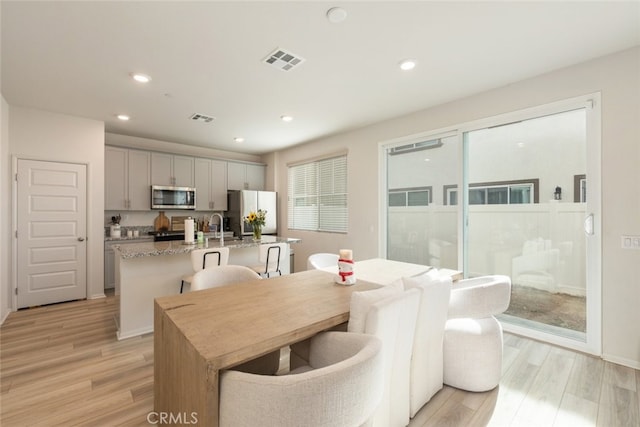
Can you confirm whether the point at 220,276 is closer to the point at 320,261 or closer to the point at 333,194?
the point at 320,261

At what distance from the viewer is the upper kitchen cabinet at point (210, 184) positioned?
553cm

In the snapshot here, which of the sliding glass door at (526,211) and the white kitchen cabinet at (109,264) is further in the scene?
the white kitchen cabinet at (109,264)

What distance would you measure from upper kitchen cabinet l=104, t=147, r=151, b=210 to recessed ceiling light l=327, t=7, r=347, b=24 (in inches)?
171

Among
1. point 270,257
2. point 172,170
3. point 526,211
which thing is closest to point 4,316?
point 172,170

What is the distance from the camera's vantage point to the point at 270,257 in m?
3.50

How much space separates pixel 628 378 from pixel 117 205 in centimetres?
646

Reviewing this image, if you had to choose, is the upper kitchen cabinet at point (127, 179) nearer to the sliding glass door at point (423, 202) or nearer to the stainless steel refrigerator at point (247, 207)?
the stainless steel refrigerator at point (247, 207)

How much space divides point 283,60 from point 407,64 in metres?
1.14

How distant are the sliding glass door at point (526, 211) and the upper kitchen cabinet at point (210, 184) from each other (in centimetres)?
391

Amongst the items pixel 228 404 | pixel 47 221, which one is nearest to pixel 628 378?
pixel 228 404

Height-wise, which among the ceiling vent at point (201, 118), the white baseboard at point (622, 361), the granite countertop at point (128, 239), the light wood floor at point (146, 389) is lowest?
the light wood floor at point (146, 389)

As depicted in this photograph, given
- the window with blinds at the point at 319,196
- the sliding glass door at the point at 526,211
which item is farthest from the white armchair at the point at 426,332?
the window with blinds at the point at 319,196

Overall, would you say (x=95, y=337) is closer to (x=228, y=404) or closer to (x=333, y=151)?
(x=228, y=404)

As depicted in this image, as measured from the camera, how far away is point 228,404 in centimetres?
93
